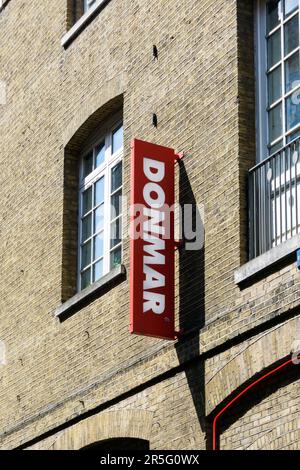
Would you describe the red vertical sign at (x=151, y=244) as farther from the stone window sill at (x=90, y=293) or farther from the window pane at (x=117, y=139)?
the window pane at (x=117, y=139)

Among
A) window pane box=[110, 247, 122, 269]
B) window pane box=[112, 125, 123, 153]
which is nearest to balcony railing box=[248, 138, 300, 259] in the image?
window pane box=[110, 247, 122, 269]

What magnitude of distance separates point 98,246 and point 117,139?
141cm

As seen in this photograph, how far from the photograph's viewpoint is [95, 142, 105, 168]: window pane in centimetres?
1677

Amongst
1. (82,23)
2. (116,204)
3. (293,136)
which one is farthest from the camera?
(82,23)

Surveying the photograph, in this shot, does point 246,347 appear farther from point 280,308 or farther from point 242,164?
point 242,164

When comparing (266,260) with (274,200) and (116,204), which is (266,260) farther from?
(116,204)

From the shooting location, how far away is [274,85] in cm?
1335

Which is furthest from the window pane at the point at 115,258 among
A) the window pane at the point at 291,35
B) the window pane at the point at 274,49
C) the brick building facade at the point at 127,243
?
the window pane at the point at 291,35

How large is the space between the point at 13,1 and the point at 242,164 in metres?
8.33

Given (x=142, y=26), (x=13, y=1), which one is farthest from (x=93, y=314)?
(x=13, y=1)

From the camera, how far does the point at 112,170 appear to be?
16.3m

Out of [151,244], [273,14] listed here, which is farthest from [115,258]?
[273,14]

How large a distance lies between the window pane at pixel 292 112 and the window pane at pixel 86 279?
14.9 ft

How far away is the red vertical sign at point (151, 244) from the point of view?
13.4 meters
